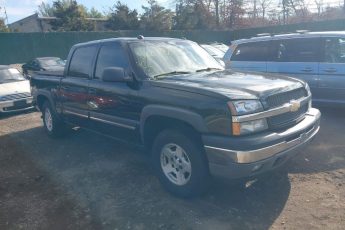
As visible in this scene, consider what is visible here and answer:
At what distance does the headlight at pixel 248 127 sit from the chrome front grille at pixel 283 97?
23 cm

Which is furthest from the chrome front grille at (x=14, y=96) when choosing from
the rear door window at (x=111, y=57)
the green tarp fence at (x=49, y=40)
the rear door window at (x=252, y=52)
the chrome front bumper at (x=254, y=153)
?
the green tarp fence at (x=49, y=40)

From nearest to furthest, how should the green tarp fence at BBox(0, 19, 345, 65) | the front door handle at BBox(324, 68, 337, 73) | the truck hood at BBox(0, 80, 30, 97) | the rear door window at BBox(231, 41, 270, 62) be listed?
the front door handle at BBox(324, 68, 337, 73), the rear door window at BBox(231, 41, 270, 62), the truck hood at BBox(0, 80, 30, 97), the green tarp fence at BBox(0, 19, 345, 65)

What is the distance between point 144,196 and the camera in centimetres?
430

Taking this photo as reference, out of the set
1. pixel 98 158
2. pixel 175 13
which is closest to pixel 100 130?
pixel 98 158

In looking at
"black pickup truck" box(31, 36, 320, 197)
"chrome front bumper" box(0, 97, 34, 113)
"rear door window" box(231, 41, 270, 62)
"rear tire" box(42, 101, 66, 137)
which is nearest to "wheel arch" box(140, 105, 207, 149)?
"black pickup truck" box(31, 36, 320, 197)

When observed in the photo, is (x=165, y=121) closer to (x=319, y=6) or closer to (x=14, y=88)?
(x=14, y=88)

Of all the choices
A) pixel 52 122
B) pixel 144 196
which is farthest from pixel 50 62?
pixel 144 196

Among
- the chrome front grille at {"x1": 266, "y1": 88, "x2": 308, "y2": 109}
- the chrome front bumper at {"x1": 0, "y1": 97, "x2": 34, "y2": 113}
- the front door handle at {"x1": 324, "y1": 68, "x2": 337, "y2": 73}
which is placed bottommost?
the chrome front bumper at {"x1": 0, "y1": 97, "x2": 34, "y2": 113}

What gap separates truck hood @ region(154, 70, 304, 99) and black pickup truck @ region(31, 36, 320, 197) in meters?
0.01

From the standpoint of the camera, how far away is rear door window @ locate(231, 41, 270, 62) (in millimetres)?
7875

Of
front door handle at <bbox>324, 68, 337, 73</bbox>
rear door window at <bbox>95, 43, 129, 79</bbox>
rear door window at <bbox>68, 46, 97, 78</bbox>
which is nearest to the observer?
rear door window at <bbox>95, 43, 129, 79</bbox>

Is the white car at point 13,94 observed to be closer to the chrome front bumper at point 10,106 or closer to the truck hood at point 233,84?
the chrome front bumper at point 10,106

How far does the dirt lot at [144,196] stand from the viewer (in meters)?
3.67

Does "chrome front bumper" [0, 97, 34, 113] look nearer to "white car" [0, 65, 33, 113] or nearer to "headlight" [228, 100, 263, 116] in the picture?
"white car" [0, 65, 33, 113]
